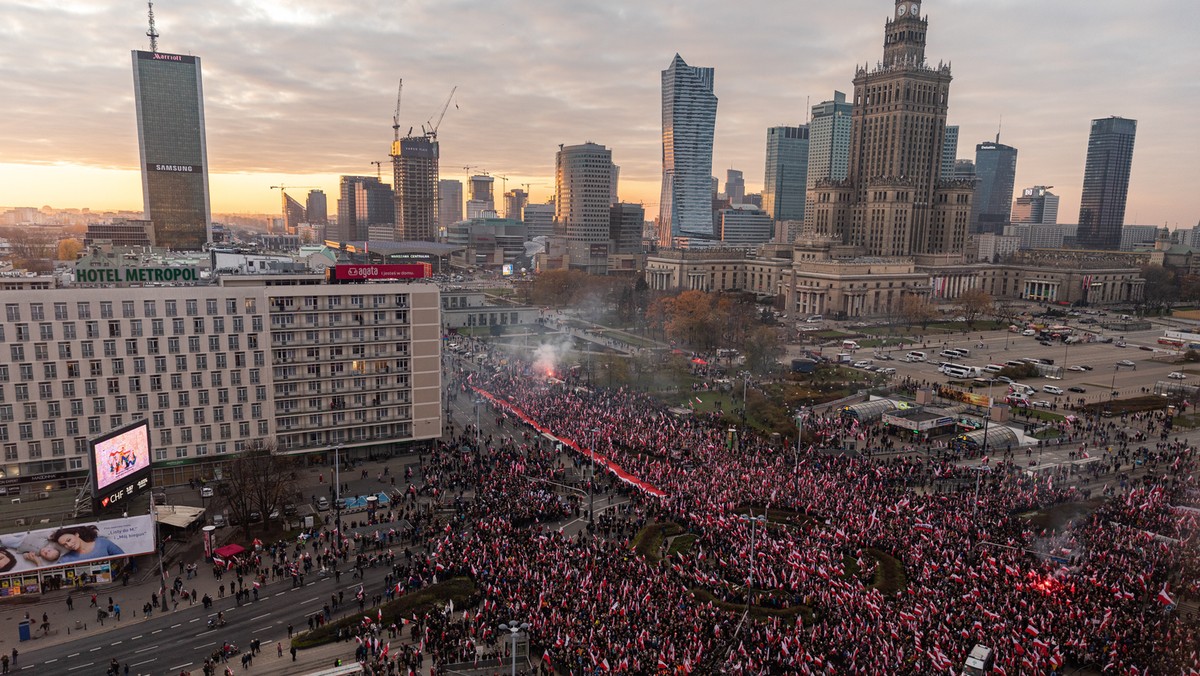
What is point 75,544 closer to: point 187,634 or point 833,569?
point 187,634

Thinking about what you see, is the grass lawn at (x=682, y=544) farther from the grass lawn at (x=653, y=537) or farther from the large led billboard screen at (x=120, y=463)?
the large led billboard screen at (x=120, y=463)

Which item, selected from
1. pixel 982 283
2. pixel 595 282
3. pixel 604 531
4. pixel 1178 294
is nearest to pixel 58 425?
pixel 604 531

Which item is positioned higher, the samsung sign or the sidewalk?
the samsung sign

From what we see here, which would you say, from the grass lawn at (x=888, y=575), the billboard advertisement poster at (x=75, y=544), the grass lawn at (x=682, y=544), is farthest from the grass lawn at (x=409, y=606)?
the grass lawn at (x=888, y=575)

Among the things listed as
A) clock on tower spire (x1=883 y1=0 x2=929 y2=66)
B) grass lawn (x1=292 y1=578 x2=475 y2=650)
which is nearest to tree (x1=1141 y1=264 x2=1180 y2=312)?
clock on tower spire (x1=883 y1=0 x2=929 y2=66)

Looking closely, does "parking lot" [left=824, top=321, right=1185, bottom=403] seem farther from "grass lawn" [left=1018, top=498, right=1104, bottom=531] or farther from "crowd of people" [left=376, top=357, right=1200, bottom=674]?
"grass lawn" [left=1018, top=498, right=1104, bottom=531]

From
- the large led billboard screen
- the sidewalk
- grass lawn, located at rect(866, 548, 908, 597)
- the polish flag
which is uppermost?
the large led billboard screen

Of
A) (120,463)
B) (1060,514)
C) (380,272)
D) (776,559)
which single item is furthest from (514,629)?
(380,272)
